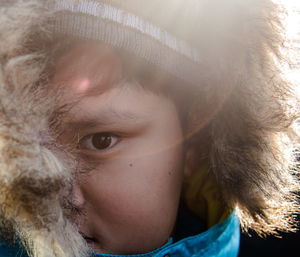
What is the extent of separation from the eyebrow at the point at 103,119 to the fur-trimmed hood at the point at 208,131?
122 millimetres

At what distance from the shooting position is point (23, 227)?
2.24 ft

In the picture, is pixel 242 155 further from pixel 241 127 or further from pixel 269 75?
pixel 269 75

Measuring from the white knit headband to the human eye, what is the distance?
22cm

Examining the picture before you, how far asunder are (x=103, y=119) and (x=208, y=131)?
1.15 feet

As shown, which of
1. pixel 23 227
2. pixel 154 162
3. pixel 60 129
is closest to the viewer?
pixel 23 227

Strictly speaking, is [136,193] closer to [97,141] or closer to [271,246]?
[97,141]

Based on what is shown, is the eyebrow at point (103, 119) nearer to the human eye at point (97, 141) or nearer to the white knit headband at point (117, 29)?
the human eye at point (97, 141)

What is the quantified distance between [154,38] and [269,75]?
311mm

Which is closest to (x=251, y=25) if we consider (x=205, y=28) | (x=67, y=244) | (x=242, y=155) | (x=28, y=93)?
(x=205, y=28)

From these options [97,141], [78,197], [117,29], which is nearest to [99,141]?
[97,141]

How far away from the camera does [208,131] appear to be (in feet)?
3.71

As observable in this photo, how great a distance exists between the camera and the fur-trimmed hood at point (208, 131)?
2.21 feet

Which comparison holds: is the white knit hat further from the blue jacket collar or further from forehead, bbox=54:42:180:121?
the blue jacket collar

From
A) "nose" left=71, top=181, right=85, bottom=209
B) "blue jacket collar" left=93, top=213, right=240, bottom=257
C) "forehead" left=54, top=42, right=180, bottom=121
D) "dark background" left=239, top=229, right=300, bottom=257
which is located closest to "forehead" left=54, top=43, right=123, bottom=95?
"forehead" left=54, top=42, right=180, bottom=121
